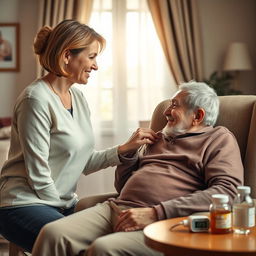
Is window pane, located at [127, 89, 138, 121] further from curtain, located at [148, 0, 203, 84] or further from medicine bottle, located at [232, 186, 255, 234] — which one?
medicine bottle, located at [232, 186, 255, 234]

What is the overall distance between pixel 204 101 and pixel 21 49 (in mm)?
3807

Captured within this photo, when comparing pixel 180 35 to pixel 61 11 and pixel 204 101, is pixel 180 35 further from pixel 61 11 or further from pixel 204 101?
pixel 204 101

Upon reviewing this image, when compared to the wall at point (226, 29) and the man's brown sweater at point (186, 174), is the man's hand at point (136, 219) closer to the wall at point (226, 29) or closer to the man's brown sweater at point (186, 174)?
the man's brown sweater at point (186, 174)

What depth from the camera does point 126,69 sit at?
624cm

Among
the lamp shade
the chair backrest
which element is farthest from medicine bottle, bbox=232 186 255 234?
the lamp shade

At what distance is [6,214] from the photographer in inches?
107

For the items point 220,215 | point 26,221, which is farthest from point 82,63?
point 220,215

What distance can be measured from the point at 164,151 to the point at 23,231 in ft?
2.45

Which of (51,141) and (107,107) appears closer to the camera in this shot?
(51,141)

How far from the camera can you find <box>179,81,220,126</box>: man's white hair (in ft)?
9.50

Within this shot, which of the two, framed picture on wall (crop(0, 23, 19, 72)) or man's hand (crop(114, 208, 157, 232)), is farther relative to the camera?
framed picture on wall (crop(0, 23, 19, 72))

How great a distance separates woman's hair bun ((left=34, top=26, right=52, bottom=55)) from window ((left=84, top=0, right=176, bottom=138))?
10.9 ft

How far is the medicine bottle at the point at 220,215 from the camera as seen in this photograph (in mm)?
2117

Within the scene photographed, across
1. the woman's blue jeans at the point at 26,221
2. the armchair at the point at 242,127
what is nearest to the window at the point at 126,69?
the armchair at the point at 242,127
